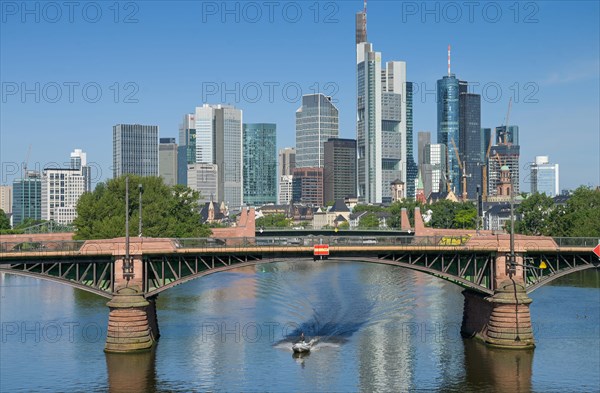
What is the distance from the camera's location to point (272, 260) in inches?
3447

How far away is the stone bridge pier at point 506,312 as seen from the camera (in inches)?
3391

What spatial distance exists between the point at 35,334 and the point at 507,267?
156ft

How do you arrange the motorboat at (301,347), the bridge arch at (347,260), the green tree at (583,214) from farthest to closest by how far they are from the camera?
the green tree at (583,214) < the bridge arch at (347,260) < the motorboat at (301,347)

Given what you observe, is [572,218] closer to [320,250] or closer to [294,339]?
[294,339]

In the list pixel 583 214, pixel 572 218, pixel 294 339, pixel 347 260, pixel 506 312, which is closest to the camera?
pixel 506 312

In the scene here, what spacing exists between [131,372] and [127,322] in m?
7.16

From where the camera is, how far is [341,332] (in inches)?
3851

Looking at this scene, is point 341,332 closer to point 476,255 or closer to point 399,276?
point 476,255

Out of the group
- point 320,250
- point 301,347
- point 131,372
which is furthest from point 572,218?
point 131,372

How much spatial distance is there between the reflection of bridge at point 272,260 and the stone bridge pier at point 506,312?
9cm

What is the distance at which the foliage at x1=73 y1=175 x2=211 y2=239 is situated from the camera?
13512 centimetres

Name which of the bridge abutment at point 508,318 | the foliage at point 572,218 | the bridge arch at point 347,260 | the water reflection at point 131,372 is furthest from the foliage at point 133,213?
the foliage at point 572,218

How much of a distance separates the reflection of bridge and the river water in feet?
9.21

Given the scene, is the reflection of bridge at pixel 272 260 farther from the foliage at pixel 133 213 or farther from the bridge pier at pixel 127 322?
the foliage at pixel 133 213
